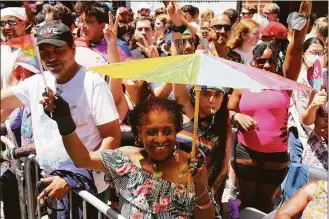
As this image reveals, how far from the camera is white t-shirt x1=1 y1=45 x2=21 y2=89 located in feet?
12.6

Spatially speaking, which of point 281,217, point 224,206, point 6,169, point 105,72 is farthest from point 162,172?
point 6,169

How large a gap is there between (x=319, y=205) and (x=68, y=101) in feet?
5.41

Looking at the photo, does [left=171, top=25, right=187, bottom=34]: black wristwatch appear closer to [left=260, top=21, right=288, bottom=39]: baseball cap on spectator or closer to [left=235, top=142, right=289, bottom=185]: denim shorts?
[left=235, top=142, right=289, bottom=185]: denim shorts

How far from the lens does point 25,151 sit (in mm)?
3609

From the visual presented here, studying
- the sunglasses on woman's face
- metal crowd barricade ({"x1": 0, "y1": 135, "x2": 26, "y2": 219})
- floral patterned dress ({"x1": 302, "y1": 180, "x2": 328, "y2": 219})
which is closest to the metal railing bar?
metal crowd barricade ({"x1": 0, "y1": 135, "x2": 26, "y2": 219})

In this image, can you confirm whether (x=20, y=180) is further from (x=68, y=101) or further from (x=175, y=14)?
(x=175, y=14)

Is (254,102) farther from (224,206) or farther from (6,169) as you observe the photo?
(6,169)

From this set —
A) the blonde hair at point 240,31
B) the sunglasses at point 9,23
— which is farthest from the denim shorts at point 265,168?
the sunglasses at point 9,23

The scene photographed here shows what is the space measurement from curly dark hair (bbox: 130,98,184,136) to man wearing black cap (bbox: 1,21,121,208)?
0.28m

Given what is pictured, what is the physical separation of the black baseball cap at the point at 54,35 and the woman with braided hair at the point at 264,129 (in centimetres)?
174

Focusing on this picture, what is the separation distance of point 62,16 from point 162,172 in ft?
7.22

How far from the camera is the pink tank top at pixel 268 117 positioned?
4.15m

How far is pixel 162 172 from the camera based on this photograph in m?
2.68

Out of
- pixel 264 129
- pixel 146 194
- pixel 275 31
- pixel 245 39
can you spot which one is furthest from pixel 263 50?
pixel 275 31
